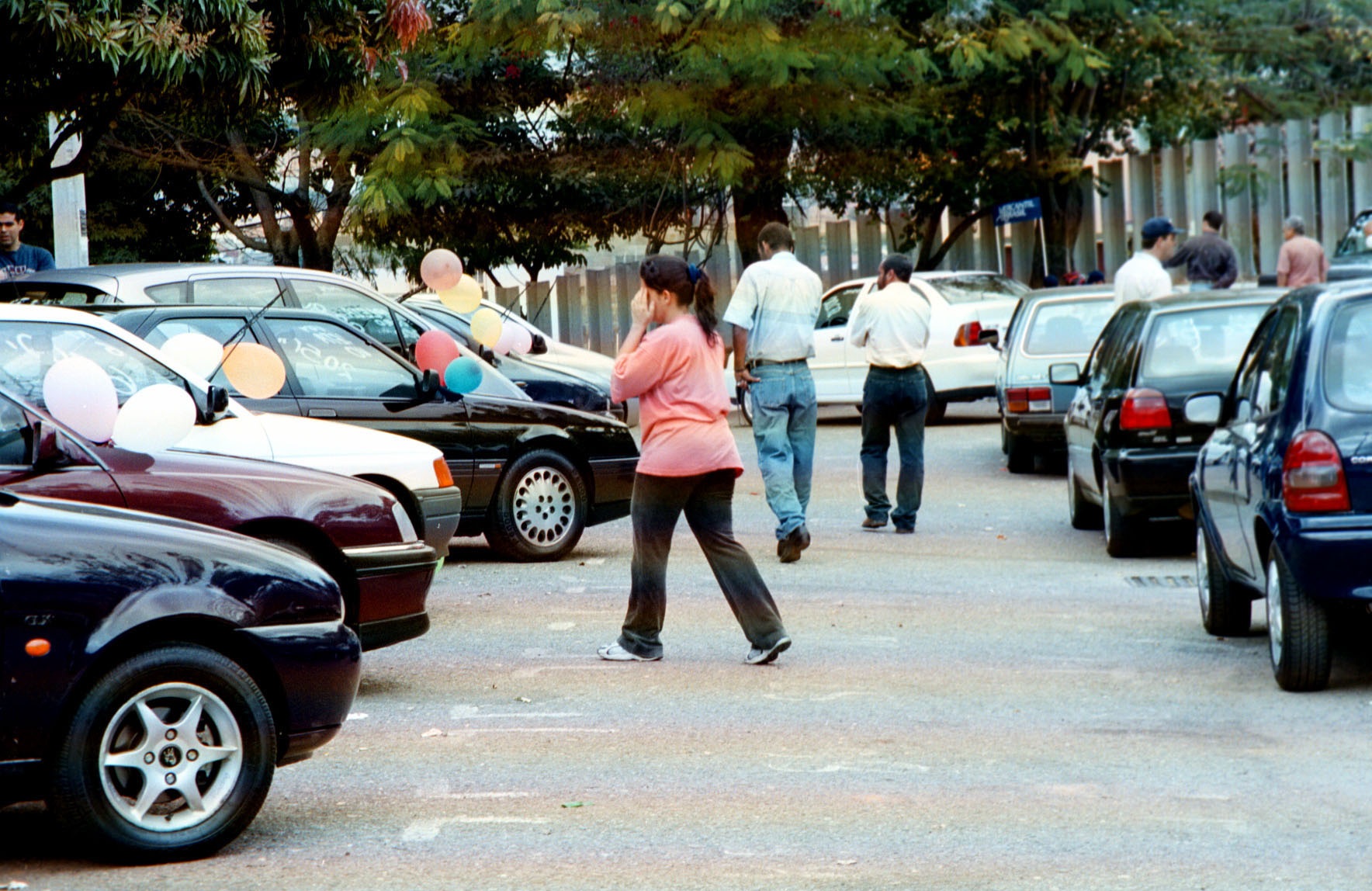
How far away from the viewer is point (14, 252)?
1337 cm

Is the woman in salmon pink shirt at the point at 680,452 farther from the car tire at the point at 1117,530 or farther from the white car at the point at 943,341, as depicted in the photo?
the white car at the point at 943,341

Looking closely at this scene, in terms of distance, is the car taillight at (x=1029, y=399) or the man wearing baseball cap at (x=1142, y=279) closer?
the man wearing baseball cap at (x=1142, y=279)

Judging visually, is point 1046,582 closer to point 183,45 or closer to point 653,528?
point 653,528

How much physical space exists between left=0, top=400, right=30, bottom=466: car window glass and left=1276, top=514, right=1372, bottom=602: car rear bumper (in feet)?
15.4

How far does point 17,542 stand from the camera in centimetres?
519

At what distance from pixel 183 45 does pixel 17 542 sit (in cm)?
652

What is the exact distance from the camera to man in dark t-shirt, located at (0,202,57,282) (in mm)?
13188

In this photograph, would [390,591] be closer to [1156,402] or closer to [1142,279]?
[1156,402]

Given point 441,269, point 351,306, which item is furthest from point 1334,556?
point 351,306

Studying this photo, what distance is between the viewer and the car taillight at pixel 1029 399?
15.7 m

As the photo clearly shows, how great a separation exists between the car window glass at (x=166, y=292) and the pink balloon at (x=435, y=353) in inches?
65.3

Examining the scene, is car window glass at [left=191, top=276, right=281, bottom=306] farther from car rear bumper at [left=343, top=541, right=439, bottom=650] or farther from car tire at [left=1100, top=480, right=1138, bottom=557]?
car tire at [left=1100, top=480, right=1138, bottom=557]

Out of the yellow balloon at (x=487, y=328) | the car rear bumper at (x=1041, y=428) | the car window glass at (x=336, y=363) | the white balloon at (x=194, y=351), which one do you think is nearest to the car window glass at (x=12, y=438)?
the white balloon at (x=194, y=351)

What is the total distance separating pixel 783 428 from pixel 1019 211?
15601 mm
